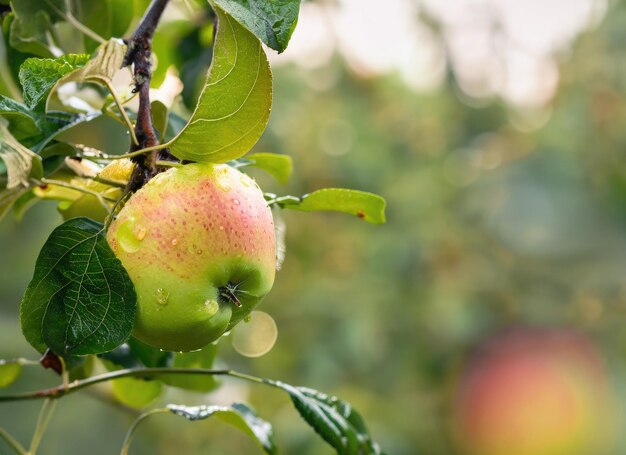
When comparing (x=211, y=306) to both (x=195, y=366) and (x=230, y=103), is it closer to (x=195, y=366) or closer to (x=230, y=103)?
(x=230, y=103)

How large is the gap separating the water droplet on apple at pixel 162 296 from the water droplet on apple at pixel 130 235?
0.03 m

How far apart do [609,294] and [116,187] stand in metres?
4.85

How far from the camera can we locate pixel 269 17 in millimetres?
415

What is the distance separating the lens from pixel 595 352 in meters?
4.97

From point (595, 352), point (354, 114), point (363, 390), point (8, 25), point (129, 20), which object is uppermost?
point (354, 114)

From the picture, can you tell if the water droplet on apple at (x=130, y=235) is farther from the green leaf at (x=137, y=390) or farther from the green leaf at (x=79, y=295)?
the green leaf at (x=137, y=390)

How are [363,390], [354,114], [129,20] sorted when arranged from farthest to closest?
1. [354,114]
2. [363,390]
3. [129,20]

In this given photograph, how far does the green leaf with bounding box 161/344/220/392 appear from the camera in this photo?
2.30 ft

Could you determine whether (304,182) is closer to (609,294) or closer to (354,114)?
(354,114)

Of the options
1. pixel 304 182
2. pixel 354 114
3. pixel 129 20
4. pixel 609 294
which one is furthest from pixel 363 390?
pixel 129 20

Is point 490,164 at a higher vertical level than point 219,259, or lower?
higher

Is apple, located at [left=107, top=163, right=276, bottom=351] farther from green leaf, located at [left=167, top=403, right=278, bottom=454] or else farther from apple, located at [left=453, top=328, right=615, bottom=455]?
apple, located at [left=453, top=328, right=615, bottom=455]

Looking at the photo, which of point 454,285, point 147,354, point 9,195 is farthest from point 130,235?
point 454,285

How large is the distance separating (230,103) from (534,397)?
5.19m
